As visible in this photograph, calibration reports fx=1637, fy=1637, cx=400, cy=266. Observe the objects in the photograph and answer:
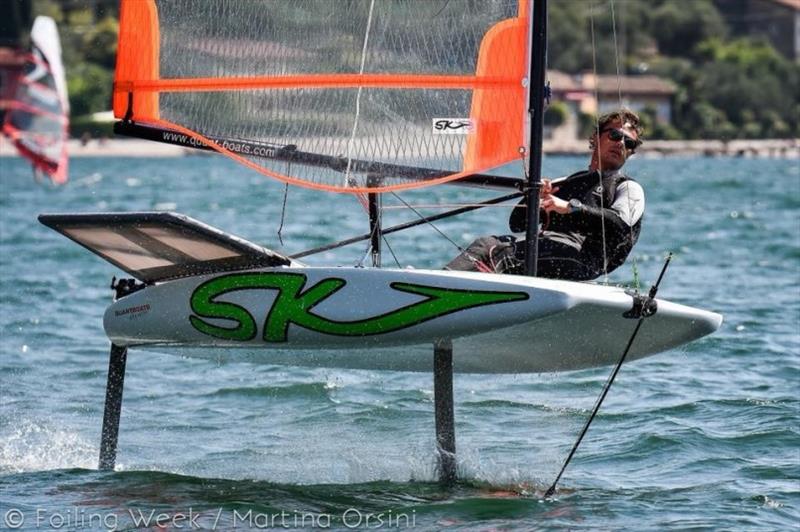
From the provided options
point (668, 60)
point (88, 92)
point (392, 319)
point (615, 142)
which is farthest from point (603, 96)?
point (392, 319)

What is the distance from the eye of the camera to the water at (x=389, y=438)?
7523mm

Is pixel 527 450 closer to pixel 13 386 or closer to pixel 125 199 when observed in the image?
pixel 13 386

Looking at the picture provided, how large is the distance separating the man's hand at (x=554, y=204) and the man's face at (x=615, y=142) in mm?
575

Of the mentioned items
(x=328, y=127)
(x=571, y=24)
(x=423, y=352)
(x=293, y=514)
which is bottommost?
(x=293, y=514)

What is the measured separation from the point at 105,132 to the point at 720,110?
43.4m

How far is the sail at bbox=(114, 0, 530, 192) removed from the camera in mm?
7590

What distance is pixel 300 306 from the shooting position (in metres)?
7.47

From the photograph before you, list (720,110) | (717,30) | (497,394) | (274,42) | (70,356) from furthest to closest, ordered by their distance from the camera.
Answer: (717,30), (720,110), (70,356), (497,394), (274,42)

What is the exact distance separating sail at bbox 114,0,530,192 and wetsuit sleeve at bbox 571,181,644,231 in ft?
1.63

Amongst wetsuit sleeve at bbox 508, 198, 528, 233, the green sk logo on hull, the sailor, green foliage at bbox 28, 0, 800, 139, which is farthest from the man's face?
green foliage at bbox 28, 0, 800, 139

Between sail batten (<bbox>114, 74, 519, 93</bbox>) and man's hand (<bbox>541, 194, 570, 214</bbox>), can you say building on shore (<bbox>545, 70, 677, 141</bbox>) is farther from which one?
man's hand (<bbox>541, 194, 570, 214</bbox>)

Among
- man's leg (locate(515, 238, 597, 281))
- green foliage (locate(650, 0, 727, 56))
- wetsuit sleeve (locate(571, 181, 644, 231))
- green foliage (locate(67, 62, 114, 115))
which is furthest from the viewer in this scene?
green foliage (locate(650, 0, 727, 56))

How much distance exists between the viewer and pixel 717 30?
123312mm

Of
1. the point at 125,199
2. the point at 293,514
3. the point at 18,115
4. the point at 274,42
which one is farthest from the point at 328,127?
the point at 18,115
